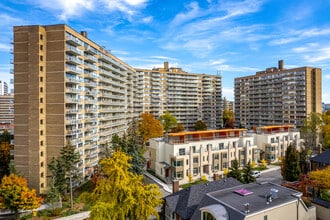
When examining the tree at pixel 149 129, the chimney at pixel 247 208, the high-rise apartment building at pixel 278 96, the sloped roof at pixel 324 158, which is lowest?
the sloped roof at pixel 324 158

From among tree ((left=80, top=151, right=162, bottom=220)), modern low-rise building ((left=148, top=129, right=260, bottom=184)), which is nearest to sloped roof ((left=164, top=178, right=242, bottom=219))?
tree ((left=80, top=151, right=162, bottom=220))

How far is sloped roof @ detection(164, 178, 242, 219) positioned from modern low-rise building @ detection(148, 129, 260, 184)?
59.4 ft

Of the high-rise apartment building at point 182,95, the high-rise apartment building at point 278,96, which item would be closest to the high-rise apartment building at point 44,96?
the high-rise apartment building at point 182,95

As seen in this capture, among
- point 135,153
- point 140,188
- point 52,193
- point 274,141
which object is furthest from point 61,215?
point 274,141

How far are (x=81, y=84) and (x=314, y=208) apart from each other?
4570cm

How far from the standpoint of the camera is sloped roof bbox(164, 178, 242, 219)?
2692cm

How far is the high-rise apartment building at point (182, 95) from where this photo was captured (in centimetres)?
10800

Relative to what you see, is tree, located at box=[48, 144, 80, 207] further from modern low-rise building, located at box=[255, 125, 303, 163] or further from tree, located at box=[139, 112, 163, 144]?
modern low-rise building, located at box=[255, 125, 303, 163]

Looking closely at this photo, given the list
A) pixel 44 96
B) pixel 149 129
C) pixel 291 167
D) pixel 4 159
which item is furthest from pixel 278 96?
pixel 4 159

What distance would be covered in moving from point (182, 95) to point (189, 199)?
9044cm

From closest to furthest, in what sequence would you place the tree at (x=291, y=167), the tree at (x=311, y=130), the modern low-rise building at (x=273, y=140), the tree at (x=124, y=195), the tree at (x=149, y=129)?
the tree at (x=124, y=195)
the tree at (x=291, y=167)
the modern low-rise building at (x=273, y=140)
the tree at (x=311, y=130)
the tree at (x=149, y=129)

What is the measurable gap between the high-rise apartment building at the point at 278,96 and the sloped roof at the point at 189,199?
76.6 metres

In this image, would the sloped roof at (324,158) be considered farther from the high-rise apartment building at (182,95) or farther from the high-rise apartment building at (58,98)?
the high-rise apartment building at (182,95)

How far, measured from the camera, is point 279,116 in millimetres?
99562
